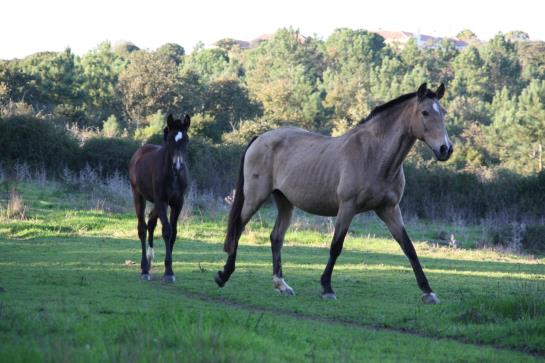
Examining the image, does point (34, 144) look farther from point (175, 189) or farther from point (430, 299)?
point (430, 299)

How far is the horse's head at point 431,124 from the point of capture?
11.8 m

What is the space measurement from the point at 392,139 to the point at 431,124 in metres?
0.64

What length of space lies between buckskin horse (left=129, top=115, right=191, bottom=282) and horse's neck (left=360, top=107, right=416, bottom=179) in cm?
368

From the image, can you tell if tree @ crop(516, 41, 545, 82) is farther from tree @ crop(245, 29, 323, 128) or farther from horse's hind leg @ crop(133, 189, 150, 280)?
horse's hind leg @ crop(133, 189, 150, 280)

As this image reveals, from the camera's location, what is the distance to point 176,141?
1490 centimetres

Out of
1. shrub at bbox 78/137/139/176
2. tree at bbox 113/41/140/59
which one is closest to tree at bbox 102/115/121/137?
shrub at bbox 78/137/139/176

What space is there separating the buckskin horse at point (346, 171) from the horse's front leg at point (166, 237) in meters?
1.18

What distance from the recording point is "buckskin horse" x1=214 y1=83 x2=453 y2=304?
40.1 ft

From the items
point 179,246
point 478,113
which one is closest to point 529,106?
point 478,113

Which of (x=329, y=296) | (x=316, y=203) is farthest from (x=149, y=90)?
(x=329, y=296)

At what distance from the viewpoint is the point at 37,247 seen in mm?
19000

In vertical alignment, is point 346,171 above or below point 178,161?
Answer: above

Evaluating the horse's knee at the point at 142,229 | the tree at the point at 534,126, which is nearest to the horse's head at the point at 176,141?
the horse's knee at the point at 142,229

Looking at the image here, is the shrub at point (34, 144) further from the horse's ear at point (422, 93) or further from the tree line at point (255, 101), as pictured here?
the horse's ear at point (422, 93)
